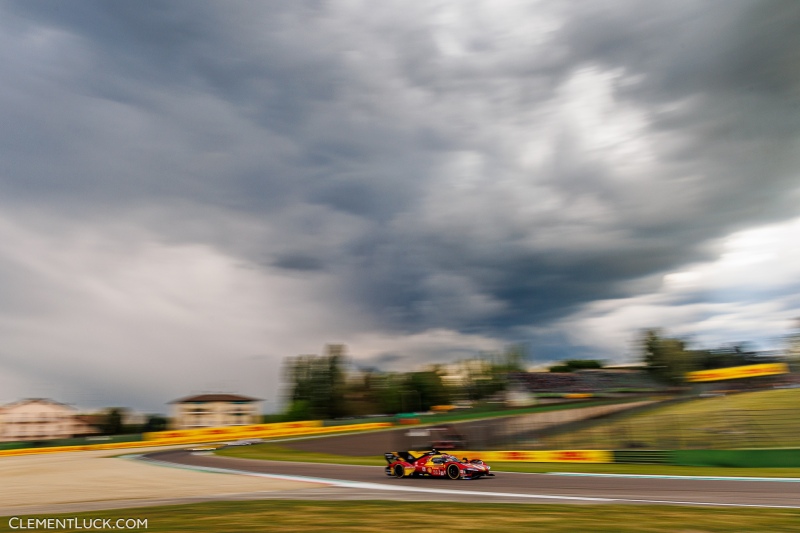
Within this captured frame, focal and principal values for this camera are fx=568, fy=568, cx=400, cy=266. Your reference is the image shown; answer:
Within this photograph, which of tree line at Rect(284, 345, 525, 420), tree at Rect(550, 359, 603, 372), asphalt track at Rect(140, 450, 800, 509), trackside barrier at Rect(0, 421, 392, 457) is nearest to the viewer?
asphalt track at Rect(140, 450, 800, 509)

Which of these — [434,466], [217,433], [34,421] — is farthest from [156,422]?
[434,466]

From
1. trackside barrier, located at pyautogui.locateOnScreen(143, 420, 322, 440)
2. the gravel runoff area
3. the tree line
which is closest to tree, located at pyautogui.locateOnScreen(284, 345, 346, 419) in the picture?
the tree line

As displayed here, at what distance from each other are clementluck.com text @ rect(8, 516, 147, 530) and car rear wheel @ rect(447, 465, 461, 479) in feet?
37.5

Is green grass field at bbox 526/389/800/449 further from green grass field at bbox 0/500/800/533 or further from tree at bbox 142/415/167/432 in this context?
tree at bbox 142/415/167/432

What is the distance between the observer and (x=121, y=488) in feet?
61.4

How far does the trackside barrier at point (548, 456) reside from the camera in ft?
87.9

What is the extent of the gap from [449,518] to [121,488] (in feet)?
43.9

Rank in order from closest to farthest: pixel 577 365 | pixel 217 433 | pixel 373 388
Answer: pixel 217 433 → pixel 373 388 → pixel 577 365

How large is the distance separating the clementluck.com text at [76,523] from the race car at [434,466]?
437 inches

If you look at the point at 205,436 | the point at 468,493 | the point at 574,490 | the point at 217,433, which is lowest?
the point at 205,436

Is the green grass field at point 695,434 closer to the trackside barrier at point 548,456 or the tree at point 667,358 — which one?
the trackside barrier at point 548,456

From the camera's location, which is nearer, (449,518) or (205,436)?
(449,518)

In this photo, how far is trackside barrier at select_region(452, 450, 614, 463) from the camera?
26.8 metres

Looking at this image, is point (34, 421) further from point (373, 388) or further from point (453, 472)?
point (453, 472)
